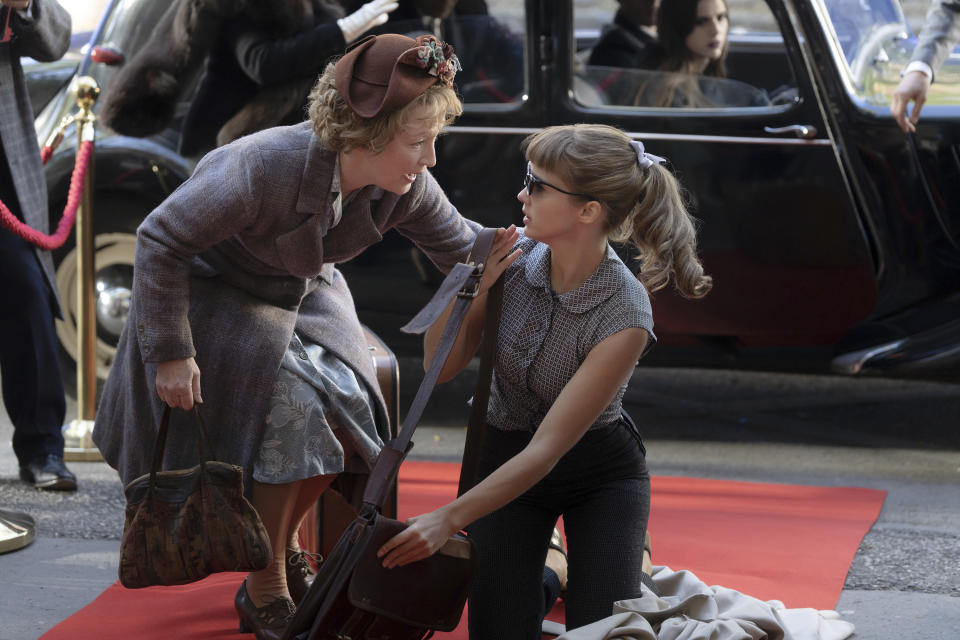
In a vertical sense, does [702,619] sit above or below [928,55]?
below

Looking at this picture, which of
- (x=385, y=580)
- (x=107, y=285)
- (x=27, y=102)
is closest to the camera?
(x=385, y=580)

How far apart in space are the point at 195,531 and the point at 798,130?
114 inches

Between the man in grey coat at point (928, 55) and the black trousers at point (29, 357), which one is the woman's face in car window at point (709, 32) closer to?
the man in grey coat at point (928, 55)

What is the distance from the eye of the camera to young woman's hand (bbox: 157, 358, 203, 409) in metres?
2.74

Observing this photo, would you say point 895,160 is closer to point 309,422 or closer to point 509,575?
point 509,575

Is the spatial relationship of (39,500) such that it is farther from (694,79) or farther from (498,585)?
(694,79)

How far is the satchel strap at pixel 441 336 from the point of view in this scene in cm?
243

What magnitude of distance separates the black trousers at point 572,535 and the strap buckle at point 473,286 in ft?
1.30

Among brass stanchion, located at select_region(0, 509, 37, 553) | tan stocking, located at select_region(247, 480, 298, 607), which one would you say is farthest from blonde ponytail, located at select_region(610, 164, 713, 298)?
brass stanchion, located at select_region(0, 509, 37, 553)

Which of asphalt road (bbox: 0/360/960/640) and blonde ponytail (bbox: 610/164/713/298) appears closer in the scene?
blonde ponytail (bbox: 610/164/713/298)

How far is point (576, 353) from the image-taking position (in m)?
2.73

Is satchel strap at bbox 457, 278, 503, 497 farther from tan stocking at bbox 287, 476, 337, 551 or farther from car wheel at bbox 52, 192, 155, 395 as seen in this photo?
car wheel at bbox 52, 192, 155, 395

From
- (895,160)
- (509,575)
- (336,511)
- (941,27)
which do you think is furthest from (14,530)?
(941,27)

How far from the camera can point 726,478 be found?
14.9 ft
